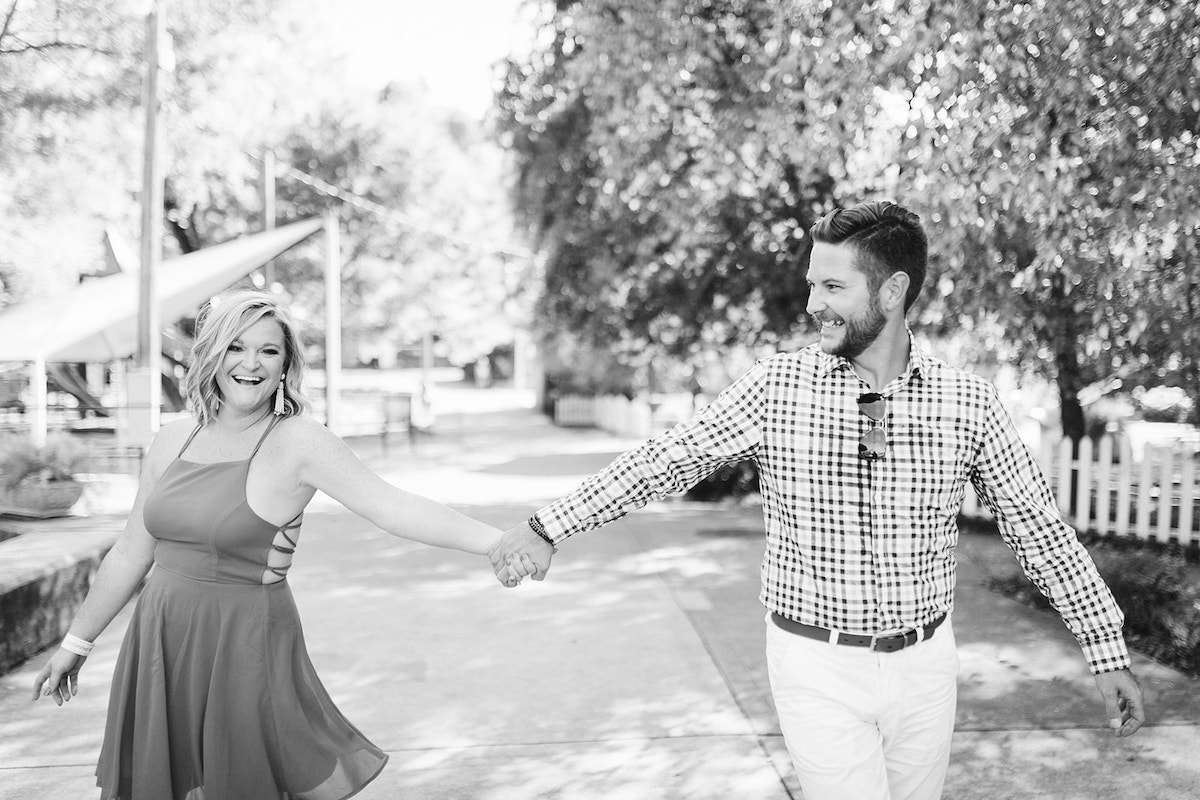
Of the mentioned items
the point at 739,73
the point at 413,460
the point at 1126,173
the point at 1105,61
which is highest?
the point at 739,73

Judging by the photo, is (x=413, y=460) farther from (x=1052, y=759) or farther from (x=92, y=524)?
(x=1052, y=759)

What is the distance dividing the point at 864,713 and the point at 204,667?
64.6 inches

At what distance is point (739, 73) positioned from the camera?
10594mm

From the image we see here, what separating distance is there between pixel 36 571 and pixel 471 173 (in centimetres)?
3019

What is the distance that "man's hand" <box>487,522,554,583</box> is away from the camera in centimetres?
321

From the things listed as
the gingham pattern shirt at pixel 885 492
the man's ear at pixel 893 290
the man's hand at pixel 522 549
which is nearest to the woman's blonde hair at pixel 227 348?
the man's hand at pixel 522 549

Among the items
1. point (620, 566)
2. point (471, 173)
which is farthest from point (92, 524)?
point (471, 173)

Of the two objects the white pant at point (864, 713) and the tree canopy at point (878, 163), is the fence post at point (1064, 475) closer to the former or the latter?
the tree canopy at point (878, 163)

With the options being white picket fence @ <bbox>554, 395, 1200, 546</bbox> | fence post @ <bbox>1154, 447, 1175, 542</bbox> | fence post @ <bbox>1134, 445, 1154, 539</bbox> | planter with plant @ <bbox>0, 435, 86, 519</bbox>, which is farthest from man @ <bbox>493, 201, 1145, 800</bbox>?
planter with plant @ <bbox>0, 435, 86, 519</bbox>

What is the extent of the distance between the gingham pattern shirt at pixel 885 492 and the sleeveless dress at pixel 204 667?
1182 millimetres

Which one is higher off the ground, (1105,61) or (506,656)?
(1105,61)

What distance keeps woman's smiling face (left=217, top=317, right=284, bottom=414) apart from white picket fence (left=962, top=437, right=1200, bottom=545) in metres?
8.83

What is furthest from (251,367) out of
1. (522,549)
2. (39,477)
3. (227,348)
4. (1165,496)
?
(39,477)

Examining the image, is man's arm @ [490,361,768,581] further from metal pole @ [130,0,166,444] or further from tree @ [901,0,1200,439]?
metal pole @ [130,0,166,444]
